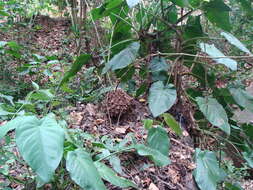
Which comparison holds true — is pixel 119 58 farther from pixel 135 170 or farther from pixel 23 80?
pixel 23 80

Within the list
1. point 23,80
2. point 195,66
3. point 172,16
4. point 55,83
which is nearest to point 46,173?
→ point 195,66

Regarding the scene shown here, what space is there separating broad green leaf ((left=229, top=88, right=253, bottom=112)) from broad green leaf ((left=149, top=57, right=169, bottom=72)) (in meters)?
0.31

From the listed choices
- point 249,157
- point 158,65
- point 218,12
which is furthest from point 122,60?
point 249,157

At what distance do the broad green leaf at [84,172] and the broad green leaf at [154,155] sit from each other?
240 mm

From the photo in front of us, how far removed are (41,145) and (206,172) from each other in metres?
0.58

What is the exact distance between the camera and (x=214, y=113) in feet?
3.47

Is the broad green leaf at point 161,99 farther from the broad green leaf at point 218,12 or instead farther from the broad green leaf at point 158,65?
the broad green leaf at point 218,12

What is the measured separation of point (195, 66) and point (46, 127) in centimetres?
88

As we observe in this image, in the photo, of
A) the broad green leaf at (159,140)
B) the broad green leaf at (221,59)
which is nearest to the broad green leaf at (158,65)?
the broad green leaf at (221,59)

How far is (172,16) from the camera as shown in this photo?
164 centimetres

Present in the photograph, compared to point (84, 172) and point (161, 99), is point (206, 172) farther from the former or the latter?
point (84, 172)

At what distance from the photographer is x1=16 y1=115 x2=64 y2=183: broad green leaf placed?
0.64 metres

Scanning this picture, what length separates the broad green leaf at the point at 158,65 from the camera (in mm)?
1346

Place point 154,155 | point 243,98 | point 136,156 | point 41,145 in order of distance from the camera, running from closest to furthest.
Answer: point 41,145, point 154,155, point 243,98, point 136,156
